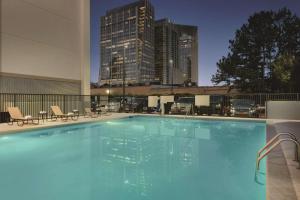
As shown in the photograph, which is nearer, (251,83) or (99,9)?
(251,83)

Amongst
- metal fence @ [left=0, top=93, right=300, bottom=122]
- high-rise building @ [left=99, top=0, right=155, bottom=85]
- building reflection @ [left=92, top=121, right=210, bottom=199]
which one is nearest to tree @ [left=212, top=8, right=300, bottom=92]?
metal fence @ [left=0, top=93, right=300, bottom=122]

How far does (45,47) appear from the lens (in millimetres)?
13586

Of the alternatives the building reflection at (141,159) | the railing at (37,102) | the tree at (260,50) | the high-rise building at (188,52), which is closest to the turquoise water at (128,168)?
the building reflection at (141,159)

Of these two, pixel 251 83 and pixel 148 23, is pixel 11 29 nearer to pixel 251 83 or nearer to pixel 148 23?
pixel 251 83

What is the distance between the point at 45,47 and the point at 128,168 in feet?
37.5

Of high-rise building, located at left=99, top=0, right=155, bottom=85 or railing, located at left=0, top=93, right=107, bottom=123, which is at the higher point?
high-rise building, located at left=99, top=0, right=155, bottom=85

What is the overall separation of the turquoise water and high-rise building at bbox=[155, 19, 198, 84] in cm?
3944

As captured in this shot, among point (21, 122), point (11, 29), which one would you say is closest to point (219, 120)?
point (21, 122)

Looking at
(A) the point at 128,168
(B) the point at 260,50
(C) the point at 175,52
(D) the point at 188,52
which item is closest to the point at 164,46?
(C) the point at 175,52

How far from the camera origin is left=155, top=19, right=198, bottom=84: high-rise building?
47.2m

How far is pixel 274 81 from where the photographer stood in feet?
74.0

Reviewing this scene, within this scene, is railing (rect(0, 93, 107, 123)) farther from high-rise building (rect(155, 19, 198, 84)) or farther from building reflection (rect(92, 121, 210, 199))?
high-rise building (rect(155, 19, 198, 84))

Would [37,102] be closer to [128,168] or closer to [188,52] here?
[128,168]

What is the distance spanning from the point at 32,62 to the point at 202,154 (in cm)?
1082
